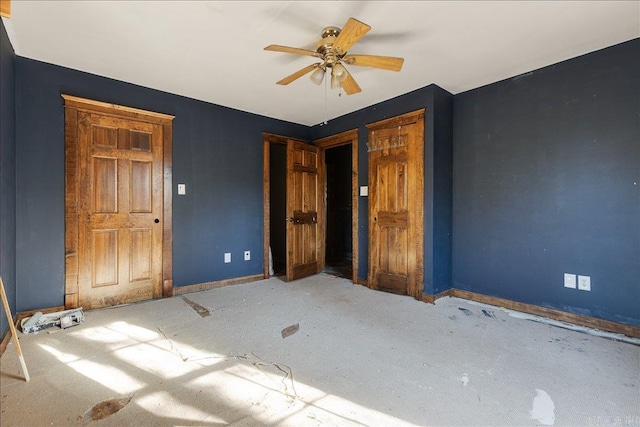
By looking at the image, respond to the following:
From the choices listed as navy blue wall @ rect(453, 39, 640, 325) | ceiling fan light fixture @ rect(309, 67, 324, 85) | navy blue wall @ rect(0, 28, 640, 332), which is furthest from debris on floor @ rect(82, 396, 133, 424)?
navy blue wall @ rect(453, 39, 640, 325)

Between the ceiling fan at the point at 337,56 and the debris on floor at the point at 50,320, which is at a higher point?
the ceiling fan at the point at 337,56

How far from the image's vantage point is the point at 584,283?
2574mm

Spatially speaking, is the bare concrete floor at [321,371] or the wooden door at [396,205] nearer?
the bare concrete floor at [321,371]

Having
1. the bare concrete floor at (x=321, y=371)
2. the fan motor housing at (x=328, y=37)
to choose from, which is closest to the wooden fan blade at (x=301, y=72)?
the fan motor housing at (x=328, y=37)

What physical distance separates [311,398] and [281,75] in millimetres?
2810

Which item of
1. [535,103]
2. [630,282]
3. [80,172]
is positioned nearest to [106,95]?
[80,172]

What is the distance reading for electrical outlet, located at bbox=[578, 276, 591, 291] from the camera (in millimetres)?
2549

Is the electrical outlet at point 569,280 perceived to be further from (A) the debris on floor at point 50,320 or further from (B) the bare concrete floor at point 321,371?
(A) the debris on floor at point 50,320

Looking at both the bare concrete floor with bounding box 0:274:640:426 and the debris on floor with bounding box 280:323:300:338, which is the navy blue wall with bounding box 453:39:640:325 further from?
the debris on floor with bounding box 280:323:300:338

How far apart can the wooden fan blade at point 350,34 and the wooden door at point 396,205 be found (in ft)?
5.28

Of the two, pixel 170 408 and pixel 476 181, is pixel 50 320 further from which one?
pixel 476 181

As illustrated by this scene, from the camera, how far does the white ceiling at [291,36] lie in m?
1.97

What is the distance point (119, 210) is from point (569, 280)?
4.53 metres

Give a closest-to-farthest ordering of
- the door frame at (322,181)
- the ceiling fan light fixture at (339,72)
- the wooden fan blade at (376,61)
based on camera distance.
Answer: the wooden fan blade at (376,61), the ceiling fan light fixture at (339,72), the door frame at (322,181)
